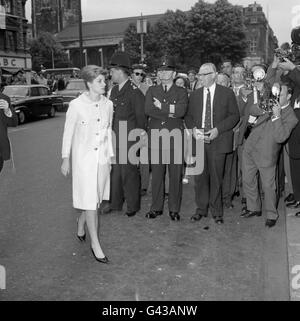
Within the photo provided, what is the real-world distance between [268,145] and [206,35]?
62.0 meters

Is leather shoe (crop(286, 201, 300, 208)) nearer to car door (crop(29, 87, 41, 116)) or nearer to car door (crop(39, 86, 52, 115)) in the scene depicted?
car door (crop(29, 87, 41, 116))

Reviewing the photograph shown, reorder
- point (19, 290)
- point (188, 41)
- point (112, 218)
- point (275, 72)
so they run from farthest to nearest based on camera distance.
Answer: point (188, 41)
point (275, 72)
point (112, 218)
point (19, 290)

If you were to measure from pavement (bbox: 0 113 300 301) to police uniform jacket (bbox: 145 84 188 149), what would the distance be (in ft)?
4.06

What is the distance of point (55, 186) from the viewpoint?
8.30 metres

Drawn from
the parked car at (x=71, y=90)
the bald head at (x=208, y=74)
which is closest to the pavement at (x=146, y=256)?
the bald head at (x=208, y=74)

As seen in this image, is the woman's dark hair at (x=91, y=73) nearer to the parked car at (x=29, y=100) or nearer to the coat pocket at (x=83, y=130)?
the coat pocket at (x=83, y=130)

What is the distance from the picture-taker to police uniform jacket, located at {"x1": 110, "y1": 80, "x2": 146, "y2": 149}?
6414 mm

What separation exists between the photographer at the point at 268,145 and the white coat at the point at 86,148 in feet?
7.03

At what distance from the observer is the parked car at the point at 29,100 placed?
62.3 ft

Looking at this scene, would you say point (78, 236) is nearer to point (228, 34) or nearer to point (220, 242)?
point (220, 242)

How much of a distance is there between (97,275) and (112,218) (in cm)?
199

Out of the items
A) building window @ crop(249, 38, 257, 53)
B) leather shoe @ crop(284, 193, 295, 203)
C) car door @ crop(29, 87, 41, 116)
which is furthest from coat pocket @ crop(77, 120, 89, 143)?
building window @ crop(249, 38, 257, 53)

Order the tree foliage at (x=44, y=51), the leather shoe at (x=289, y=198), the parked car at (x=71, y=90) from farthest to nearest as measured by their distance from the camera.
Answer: the tree foliage at (x=44, y=51), the parked car at (x=71, y=90), the leather shoe at (x=289, y=198)
